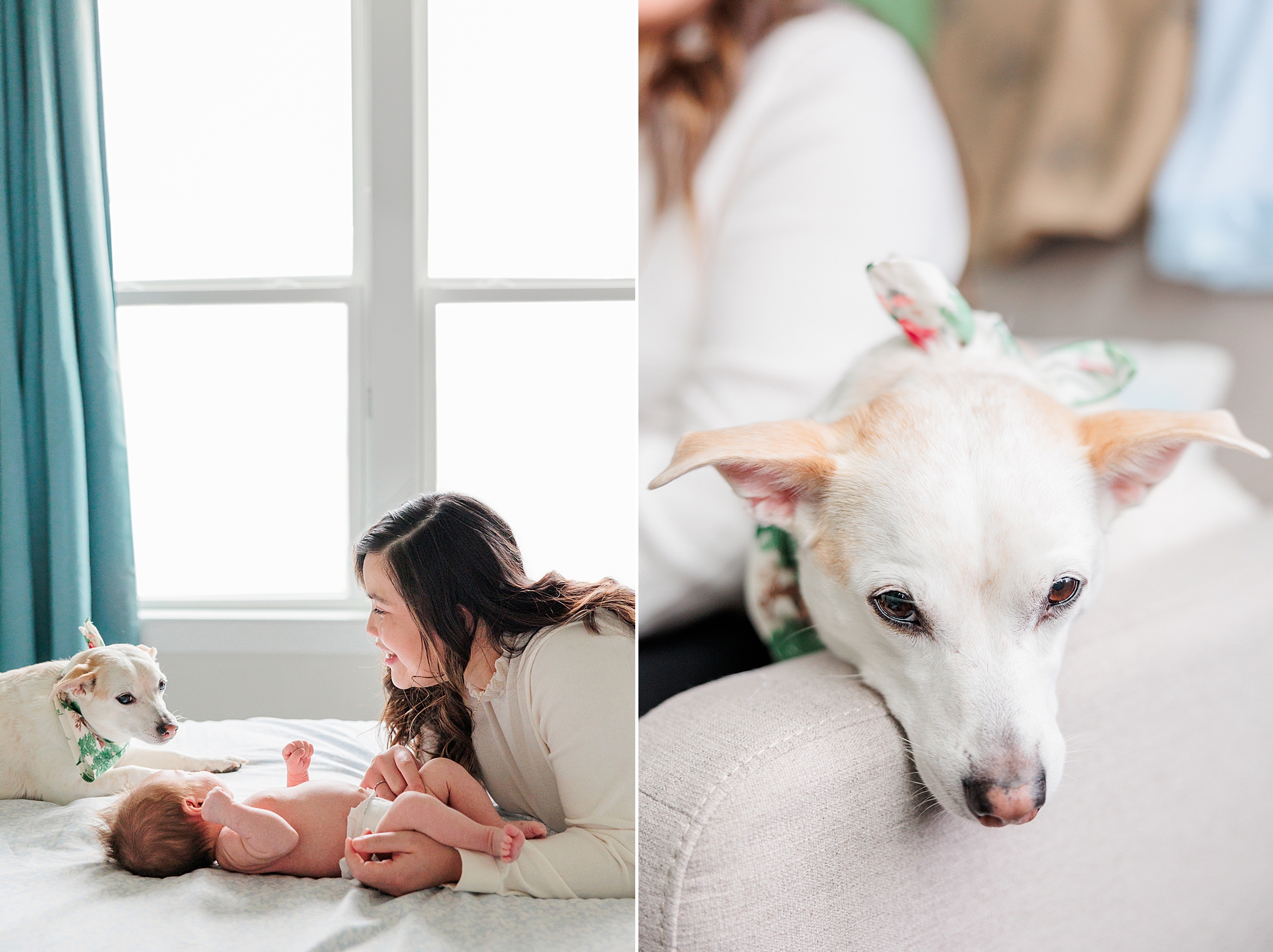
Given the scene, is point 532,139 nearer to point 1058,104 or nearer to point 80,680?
point 80,680

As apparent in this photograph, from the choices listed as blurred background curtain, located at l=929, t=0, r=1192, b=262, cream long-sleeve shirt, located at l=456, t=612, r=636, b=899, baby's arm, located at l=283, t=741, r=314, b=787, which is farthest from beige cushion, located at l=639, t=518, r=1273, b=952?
blurred background curtain, located at l=929, t=0, r=1192, b=262

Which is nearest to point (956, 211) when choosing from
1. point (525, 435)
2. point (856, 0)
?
point (856, 0)

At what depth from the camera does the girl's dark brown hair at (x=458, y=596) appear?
0.55 m

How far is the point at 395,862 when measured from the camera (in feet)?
1.71

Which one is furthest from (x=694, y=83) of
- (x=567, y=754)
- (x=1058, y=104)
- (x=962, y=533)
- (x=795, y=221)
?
(x=567, y=754)

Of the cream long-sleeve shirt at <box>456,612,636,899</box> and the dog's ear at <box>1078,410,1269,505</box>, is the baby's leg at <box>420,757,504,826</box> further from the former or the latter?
the dog's ear at <box>1078,410,1269,505</box>

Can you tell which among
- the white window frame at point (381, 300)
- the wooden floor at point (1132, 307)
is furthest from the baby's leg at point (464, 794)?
the wooden floor at point (1132, 307)

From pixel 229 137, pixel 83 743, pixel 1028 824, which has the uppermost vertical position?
pixel 229 137

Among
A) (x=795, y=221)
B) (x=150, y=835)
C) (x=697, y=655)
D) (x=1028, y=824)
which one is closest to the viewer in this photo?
(x=150, y=835)

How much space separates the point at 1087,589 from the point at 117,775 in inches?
28.8

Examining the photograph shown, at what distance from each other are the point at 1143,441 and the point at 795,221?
564 millimetres

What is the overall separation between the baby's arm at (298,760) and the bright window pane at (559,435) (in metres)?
0.21

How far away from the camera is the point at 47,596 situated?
20.7 inches

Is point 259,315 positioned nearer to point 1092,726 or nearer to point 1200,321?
point 1092,726
